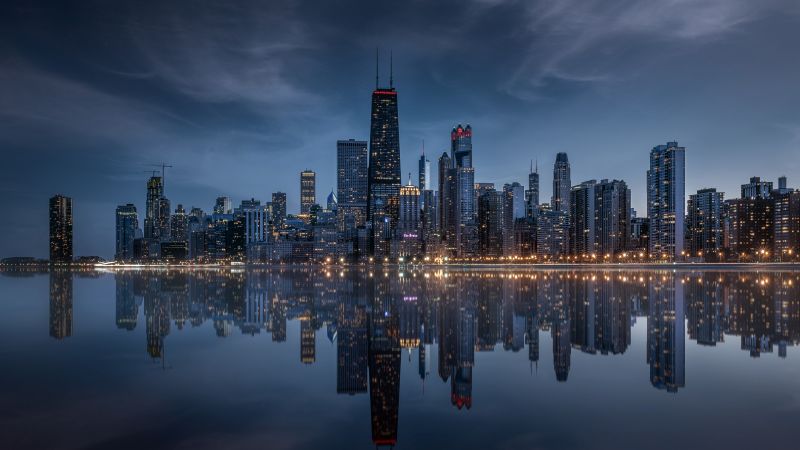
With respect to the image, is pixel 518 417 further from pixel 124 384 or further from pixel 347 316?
pixel 347 316

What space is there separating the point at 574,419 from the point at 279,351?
39.5 ft

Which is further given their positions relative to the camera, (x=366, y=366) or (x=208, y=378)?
(x=366, y=366)

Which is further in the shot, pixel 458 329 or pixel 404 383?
pixel 458 329

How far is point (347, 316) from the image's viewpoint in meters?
30.0

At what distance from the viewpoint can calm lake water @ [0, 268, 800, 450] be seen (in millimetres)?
10625

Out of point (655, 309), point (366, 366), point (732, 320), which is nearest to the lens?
point (366, 366)

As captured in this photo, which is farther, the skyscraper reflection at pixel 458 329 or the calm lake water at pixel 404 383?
the skyscraper reflection at pixel 458 329

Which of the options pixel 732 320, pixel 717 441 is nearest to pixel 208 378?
pixel 717 441

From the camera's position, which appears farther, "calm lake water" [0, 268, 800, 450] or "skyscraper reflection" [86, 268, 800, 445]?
"skyscraper reflection" [86, 268, 800, 445]

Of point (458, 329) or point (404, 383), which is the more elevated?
point (404, 383)

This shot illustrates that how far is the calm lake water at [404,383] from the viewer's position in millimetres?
10625

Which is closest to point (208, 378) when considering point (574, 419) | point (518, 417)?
point (518, 417)

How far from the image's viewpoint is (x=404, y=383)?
48.8 ft

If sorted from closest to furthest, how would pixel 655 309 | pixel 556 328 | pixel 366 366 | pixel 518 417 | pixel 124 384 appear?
pixel 518 417
pixel 124 384
pixel 366 366
pixel 556 328
pixel 655 309
